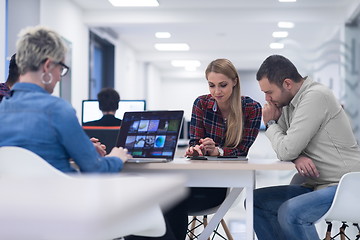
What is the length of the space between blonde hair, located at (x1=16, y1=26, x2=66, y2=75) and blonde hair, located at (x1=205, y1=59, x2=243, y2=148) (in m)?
1.36

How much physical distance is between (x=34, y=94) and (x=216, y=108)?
4.84 feet

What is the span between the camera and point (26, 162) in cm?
161

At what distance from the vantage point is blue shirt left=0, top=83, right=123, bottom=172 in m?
1.70

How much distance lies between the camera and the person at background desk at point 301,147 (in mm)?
2326

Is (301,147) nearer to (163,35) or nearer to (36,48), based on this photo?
(36,48)

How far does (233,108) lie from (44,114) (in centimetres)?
150

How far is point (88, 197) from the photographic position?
87cm

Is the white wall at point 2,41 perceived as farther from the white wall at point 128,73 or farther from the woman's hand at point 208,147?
the white wall at point 128,73

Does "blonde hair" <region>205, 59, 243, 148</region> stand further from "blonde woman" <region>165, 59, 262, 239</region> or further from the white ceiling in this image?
the white ceiling

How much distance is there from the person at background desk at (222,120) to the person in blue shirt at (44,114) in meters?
1.16

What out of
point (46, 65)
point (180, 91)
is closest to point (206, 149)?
point (46, 65)

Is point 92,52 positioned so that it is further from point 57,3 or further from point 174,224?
point 174,224

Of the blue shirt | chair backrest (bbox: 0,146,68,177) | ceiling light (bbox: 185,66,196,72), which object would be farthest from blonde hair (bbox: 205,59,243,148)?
ceiling light (bbox: 185,66,196,72)

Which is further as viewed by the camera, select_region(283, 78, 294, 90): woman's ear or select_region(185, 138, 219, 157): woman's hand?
select_region(185, 138, 219, 157): woman's hand
